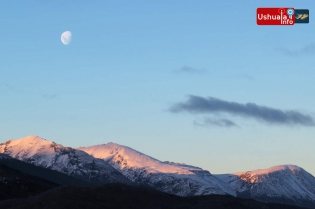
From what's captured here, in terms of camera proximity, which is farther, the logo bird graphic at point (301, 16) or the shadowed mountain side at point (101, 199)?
the shadowed mountain side at point (101, 199)

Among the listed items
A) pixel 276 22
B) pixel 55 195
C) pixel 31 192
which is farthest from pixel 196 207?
pixel 31 192

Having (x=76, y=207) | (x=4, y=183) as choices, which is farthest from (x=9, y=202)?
(x=4, y=183)

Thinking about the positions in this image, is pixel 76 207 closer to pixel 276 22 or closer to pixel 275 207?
pixel 276 22

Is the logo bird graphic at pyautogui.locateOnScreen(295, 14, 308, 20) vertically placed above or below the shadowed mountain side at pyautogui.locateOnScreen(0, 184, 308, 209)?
above

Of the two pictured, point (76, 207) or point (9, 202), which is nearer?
point (76, 207)

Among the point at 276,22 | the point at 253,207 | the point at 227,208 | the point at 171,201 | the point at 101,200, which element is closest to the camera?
the point at 276,22

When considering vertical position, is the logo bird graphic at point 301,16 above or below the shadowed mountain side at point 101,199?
above

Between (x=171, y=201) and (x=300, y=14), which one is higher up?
(x=300, y=14)

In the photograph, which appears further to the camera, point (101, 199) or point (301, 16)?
point (101, 199)

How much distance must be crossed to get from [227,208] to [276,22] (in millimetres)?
60178

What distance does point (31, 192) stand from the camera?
646 feet

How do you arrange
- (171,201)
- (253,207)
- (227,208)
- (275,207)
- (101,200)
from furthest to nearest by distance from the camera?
1. (275,207)
2. (253,207)
3. (227,208)
4. (171,201)
5. (101,200)

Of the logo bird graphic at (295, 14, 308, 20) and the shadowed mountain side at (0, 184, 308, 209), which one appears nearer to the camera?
the logo bird graphic at (295, 14, 308, 20)

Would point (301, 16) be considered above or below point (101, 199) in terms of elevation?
above
